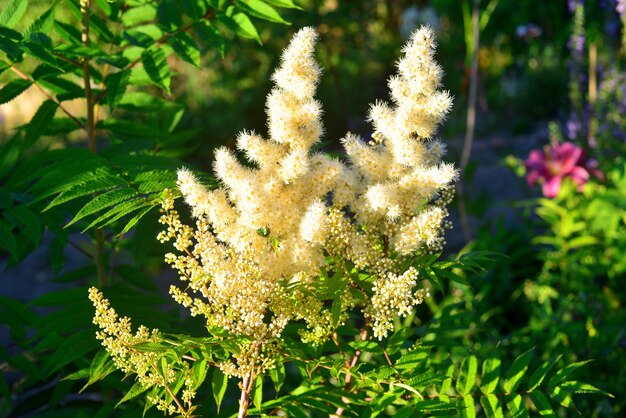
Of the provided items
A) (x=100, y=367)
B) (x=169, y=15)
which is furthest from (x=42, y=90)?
(x=100, y=367)

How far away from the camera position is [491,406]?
180 centimetres

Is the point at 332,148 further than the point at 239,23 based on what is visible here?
Yes

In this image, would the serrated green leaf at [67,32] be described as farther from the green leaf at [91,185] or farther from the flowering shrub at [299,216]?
the flowering shrub at [299,216]

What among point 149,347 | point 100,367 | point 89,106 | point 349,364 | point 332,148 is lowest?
point 332,148

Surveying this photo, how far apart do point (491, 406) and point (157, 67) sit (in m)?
1.34

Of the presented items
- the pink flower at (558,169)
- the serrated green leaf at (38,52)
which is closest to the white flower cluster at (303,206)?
the serrated green leaf at (38,52)

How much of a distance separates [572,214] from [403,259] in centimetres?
332

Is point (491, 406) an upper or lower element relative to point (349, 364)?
lower

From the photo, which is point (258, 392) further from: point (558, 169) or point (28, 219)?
point (558, 169)

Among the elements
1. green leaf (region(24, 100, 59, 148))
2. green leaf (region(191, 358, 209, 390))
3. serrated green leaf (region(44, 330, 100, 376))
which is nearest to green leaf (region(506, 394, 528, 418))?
green leaf (region(191, 358, 209, 390))

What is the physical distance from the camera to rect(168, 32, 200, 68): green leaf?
2215mm

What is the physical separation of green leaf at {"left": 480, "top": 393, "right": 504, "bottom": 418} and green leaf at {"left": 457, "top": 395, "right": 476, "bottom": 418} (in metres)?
0.03

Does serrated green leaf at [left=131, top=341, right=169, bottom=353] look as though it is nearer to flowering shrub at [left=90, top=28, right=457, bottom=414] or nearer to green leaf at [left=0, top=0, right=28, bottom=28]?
flowering shrub at [left=90, top=28, right=457, bottom=414]

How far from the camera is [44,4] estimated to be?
2.61 meters
